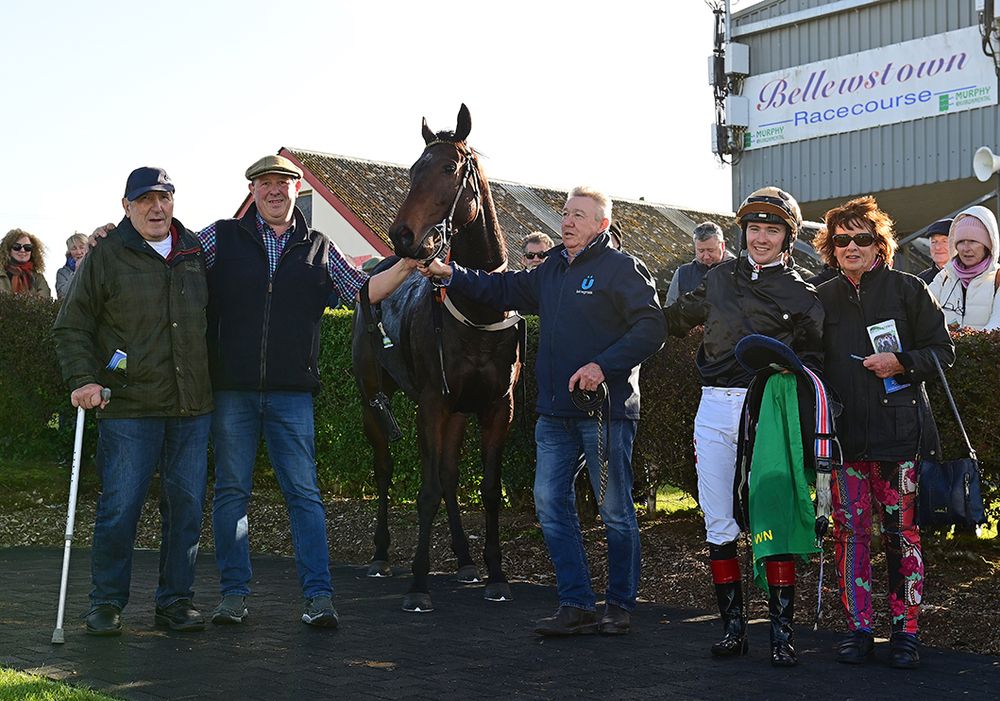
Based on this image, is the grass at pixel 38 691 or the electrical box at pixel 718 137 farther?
the electrical box at pixel 718 137

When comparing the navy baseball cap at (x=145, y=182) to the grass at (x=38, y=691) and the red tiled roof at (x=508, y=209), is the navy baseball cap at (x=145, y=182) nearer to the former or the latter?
the grass at (x=38, y=691)

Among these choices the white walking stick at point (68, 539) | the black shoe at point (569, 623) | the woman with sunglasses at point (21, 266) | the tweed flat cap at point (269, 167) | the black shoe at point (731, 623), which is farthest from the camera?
the woman with sunglasses at point (21, 266)

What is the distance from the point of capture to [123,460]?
687cm

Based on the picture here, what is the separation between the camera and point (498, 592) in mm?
7945

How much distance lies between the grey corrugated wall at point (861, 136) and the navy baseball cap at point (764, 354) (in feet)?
67.0

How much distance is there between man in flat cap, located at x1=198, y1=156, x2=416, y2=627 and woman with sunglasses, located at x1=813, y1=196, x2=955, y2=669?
2302 millimetres

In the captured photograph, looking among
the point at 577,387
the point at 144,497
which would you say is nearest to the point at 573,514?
the point at 577,387

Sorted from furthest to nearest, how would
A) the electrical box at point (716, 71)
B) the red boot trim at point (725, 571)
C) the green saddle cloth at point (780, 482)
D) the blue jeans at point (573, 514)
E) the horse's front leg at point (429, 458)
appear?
the electrical box at point (716, 71) → the horse's front leg at point (429, 458) → the blue jeans at point (573, 514) → the red boot trim at point (725, 571) → the green saddle cloth at point (780, 482)

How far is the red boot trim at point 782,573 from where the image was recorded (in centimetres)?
603

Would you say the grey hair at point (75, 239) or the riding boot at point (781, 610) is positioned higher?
the grey hair at point (75, 239)

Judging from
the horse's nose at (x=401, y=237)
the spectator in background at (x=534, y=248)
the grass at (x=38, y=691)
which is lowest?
the grass at (x=38, y=691)

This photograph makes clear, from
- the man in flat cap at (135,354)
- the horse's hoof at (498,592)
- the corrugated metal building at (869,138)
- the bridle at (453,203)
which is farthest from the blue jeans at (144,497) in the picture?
the corrugated metal building at (869,138)

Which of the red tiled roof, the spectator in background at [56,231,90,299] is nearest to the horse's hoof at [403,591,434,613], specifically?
the spectator in background at [56,231,90,299]

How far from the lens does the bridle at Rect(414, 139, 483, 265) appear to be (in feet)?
23.8
